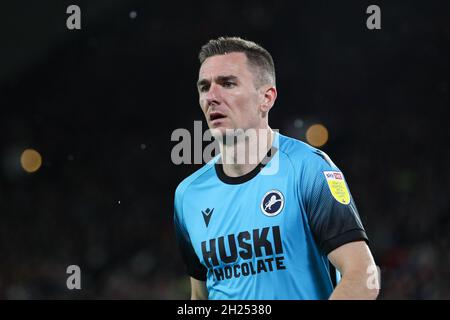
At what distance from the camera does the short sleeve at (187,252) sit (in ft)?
13.1

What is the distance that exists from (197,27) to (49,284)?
7.00 m

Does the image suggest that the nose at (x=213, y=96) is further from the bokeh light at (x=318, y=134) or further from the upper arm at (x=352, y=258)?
the bokeh light at (x=318, y=134)

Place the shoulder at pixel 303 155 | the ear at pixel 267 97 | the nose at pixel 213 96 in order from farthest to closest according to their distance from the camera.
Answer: the ear at pixel 267 97, the nose at pixel 213 96, the shoulder at pixel 303 155

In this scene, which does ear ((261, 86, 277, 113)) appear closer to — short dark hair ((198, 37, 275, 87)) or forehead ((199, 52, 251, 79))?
short dark hair ((198, 37, 275, 87))

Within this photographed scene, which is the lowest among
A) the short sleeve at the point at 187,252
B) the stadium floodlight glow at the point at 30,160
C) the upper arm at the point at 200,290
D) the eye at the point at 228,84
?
the upper arm at the point at 200,290

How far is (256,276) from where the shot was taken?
11.4ft

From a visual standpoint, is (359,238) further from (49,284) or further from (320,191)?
(49,284)

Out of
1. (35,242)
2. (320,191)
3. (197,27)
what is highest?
(197,27)

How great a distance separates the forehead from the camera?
153 inches

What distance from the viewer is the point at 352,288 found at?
119 inches

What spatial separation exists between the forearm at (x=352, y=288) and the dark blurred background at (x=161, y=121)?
6.94 meters

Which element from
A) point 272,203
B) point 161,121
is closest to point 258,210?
point 272,203

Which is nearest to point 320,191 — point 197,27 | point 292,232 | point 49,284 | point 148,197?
point 292,232

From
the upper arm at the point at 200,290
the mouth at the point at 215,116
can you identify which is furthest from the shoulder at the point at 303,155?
the upper arm at the point at 200,290
